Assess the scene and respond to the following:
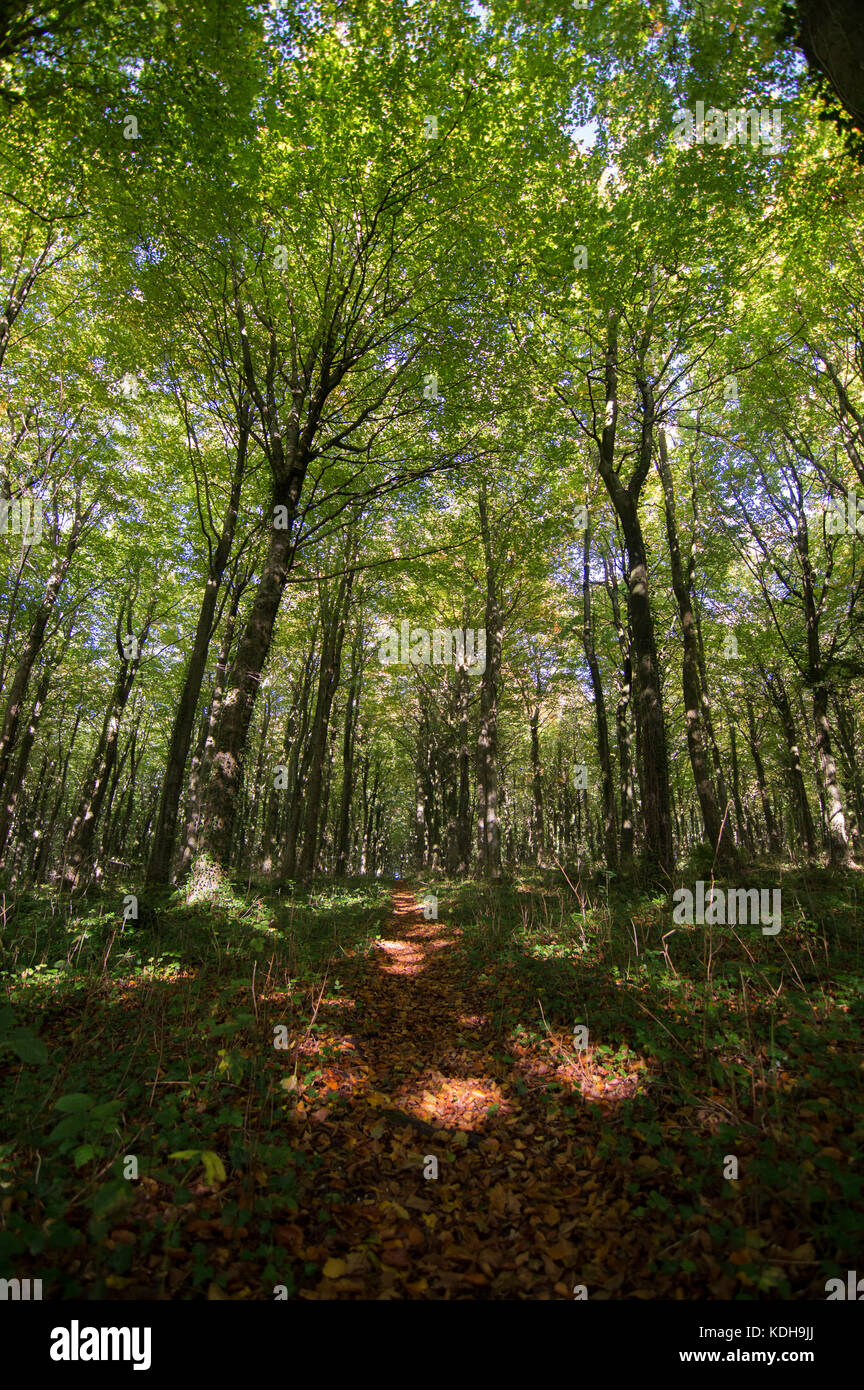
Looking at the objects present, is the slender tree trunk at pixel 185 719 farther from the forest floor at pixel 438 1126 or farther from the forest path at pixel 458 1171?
the forest path at pixel 458 1171

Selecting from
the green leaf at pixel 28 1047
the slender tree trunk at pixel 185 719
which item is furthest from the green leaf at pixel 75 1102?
the slender tree trunk at pixel 185 719

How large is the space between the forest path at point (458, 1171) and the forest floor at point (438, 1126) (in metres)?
0.02

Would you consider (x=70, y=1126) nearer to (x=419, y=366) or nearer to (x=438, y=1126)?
(x=438, y=1126)

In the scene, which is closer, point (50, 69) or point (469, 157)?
point (50, 69)

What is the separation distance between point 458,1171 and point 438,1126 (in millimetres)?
529

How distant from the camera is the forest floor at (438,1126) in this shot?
105 inches

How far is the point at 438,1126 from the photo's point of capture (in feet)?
13.8

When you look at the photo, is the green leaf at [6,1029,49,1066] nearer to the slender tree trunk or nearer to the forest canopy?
the forest canopy

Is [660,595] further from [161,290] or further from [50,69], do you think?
[50,69]

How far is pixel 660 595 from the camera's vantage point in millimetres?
21109

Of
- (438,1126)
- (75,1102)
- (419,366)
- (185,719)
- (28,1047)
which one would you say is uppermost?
(419,366)

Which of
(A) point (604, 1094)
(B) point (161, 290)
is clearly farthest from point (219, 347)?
(A) point (604, 1094)

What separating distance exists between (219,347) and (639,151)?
838 centimetres

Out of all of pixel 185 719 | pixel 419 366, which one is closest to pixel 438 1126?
pixel 185 719
